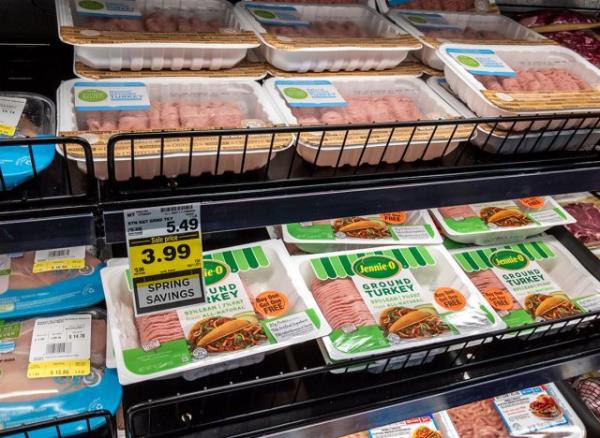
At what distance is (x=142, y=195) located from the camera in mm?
961

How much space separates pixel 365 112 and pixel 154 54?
0.55 m

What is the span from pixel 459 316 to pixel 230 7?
1131 millimetres

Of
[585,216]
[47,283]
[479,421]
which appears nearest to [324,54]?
[47,283]

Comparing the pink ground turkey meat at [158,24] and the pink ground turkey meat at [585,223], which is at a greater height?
the pink ground turkey meat at [158,24]

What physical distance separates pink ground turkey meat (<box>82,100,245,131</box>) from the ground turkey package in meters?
0.52

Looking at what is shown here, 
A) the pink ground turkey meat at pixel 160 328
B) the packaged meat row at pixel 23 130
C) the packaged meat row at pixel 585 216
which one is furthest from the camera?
the packaged meat row at pixel 585 216

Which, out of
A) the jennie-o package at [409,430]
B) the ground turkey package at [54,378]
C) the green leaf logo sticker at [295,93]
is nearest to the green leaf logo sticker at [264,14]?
the green leaf logo sticker at [295,93]

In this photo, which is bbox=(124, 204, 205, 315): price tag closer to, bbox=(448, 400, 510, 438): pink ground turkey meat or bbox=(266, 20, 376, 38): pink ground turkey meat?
bbox=(266, 20, 376, 38): pink ground turkey meat

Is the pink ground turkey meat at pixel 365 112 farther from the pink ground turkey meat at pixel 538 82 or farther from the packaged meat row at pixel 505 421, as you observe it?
the packaged meat row at pixel 505 421

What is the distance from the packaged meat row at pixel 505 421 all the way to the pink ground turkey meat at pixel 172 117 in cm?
117

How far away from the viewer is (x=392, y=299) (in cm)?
158

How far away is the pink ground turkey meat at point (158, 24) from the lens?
4.52 feet

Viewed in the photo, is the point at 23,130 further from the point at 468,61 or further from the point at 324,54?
the point at 468,61

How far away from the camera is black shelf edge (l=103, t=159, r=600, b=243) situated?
1.00 metres
